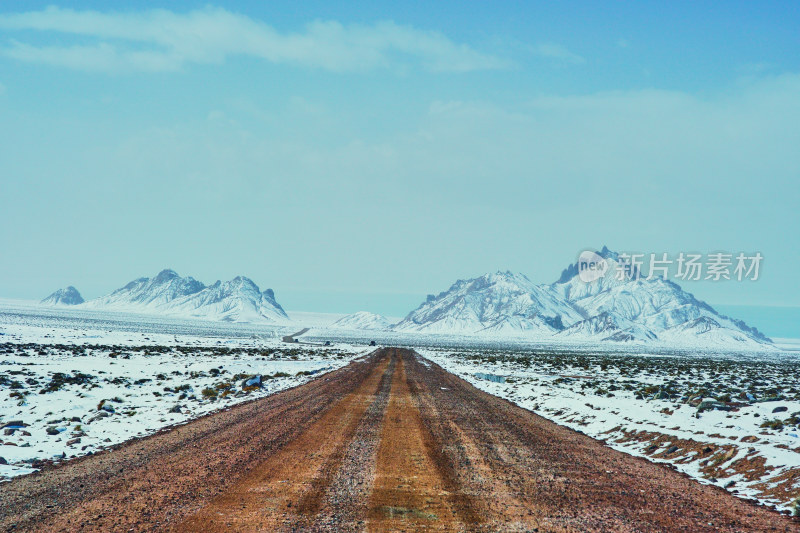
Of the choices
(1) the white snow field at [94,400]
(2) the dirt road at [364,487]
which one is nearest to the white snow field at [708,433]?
(2) the dirt road at [364,487]

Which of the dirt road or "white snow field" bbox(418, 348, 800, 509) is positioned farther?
"white snow field" bbox(418, 348, 800, 509)

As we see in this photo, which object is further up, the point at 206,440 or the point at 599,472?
the point at 599,472

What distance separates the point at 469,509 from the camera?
845 cm

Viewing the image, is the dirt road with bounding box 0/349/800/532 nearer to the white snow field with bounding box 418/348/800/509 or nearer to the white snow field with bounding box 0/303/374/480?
the white snow field with bounding box 418/348/800/509

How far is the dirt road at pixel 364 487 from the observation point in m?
7.84

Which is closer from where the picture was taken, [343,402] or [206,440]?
[206,440]

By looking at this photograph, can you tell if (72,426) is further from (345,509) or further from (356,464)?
(345,509)

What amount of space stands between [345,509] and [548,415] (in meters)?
15.2

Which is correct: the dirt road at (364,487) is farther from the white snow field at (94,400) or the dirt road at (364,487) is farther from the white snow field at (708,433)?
the white snow field at (94,400)

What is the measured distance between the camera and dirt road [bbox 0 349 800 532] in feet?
Answer: 25.7

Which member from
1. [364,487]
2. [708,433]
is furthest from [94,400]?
[708,433]

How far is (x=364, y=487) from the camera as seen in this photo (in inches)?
373

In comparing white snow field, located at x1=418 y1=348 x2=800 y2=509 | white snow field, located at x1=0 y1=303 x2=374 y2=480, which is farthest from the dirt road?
white snow field, located at x1=0 y1=303 x2=374 y2=480

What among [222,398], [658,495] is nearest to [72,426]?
[222,398]
